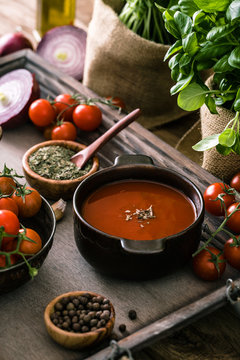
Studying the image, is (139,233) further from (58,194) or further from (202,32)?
(202,32)

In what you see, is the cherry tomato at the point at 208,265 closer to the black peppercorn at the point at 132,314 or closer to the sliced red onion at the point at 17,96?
the black peppercorn at the point at 132,314

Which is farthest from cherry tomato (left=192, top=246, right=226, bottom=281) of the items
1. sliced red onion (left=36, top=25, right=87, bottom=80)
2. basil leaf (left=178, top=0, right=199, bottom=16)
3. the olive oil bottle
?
the olive oil bottle

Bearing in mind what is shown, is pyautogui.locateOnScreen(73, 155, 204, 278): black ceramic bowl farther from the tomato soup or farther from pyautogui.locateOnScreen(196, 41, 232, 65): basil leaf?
pyautogui.locateOnScreen(196, 41, 232, 65): basil leaf

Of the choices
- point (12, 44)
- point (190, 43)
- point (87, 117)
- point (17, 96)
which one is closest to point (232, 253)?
point (190, 43)

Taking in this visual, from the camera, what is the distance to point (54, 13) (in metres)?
2.25

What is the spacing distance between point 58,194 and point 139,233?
338mm

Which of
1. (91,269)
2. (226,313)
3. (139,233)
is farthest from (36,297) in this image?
(226,313)

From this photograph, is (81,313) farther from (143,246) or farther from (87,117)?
(87,117)

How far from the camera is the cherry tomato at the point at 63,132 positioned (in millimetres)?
1652

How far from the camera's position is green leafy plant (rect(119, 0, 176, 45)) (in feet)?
5.62

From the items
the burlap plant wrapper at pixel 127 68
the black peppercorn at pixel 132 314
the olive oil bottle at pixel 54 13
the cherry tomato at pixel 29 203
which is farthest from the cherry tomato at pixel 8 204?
the olive oil bottle at pixel 54 13

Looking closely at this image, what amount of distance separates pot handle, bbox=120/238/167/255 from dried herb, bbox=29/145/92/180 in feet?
1.32

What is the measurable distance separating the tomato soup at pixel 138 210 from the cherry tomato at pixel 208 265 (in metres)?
0.09

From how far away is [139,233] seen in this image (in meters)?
1.20
